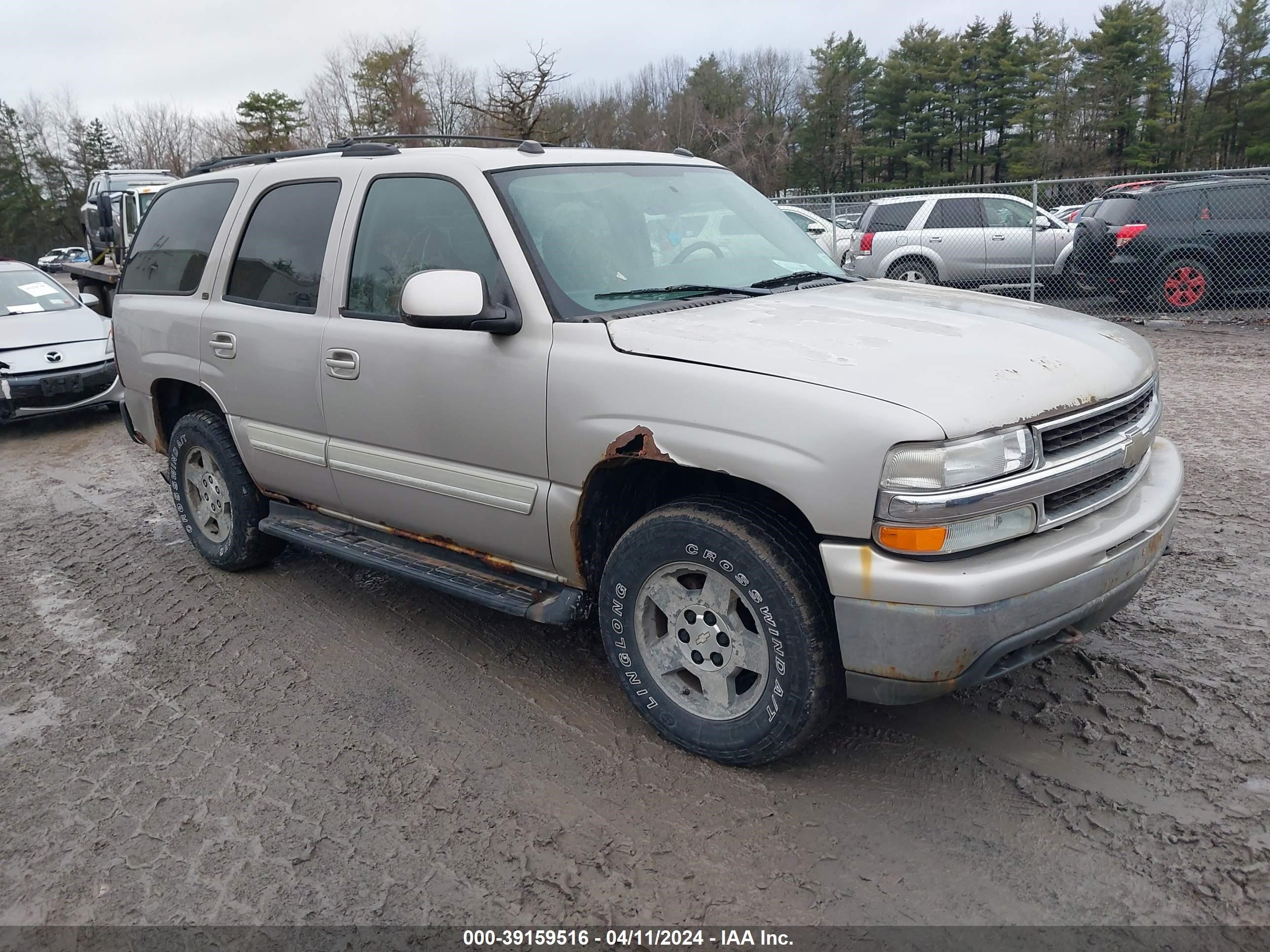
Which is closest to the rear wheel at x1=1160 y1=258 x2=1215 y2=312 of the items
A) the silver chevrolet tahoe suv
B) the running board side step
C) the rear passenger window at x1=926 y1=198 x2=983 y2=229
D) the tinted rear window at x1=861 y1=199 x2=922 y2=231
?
the rear passenger window at x1=926 y1=198 x2=983 y2=229

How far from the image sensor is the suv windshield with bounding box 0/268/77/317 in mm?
9680

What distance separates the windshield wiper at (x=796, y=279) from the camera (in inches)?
151

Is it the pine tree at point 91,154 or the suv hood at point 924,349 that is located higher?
the pine tree at point 91,154

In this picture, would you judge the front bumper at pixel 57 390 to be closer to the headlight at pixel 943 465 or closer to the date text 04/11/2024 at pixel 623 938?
the date text 04/11/2024 at pixel 623 938

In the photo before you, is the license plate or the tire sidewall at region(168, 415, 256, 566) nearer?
the tire sidewall at region(168, 415, 256, 566)

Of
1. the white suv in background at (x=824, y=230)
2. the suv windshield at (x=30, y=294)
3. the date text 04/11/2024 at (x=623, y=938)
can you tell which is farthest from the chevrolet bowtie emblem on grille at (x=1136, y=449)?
the white suv in background at (x=824, y=230)

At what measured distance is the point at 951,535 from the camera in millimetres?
2621

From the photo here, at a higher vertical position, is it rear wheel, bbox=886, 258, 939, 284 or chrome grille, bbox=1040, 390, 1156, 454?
chrome grille, bbox=1040, 390, 1156, 454

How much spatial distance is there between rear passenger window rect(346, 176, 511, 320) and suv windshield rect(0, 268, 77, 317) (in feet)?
24.7

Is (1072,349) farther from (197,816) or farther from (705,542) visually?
(197,816)

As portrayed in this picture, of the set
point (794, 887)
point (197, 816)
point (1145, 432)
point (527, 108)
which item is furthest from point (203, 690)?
point (527, 108)

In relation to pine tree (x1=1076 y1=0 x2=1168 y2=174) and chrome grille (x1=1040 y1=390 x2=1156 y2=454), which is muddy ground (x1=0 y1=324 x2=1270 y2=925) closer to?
chrome grille (x1=1040 y1=390 x2=1156 y2=454)

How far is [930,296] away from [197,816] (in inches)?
126

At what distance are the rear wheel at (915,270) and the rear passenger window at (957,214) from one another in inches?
20.3
